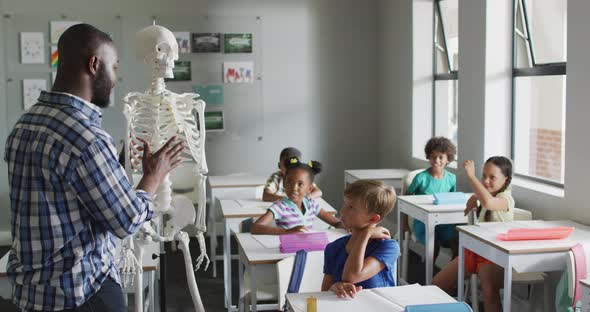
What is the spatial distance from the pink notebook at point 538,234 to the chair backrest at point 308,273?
0.98 metres

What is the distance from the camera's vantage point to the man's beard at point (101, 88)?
1956 mm

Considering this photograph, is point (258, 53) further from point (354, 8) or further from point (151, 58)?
point (151, 58)

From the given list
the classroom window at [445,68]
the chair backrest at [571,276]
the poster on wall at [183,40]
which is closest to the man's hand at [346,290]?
the chair backrest at [571,276]

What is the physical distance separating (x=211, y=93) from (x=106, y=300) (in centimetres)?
495

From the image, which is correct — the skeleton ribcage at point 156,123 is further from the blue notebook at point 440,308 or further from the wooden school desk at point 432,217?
the wooden school desk at point 432,217

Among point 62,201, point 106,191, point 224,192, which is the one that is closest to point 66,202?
point 62,201

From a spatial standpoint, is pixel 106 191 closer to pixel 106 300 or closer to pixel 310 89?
pixel 106 300

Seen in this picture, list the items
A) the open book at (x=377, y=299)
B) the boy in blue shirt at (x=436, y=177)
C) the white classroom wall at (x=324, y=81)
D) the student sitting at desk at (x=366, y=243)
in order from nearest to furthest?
the open book at (x=377, y=299), the student sitting at desk at (x=366, y=243), the boy in blue shirt at (x=436, y=177), the white classroom wall at (x=324, y=81)

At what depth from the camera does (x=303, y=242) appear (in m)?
3.30

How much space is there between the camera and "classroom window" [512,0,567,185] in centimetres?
468

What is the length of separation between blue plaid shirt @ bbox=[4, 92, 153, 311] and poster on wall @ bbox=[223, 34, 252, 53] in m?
4.96

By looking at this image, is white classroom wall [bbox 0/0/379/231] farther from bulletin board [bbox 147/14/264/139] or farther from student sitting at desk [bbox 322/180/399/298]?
student sitting at desk [bbox 322/180/399/298]

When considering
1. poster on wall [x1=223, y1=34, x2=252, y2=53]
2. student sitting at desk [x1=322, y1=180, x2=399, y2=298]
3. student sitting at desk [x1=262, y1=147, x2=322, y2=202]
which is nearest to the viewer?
student sitting at desk [x1=322, y1=180, x2=399, y2=298]

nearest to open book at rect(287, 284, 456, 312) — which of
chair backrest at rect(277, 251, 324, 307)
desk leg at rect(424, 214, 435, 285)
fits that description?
chair backrest at rect(277, 251, 324, 307)
